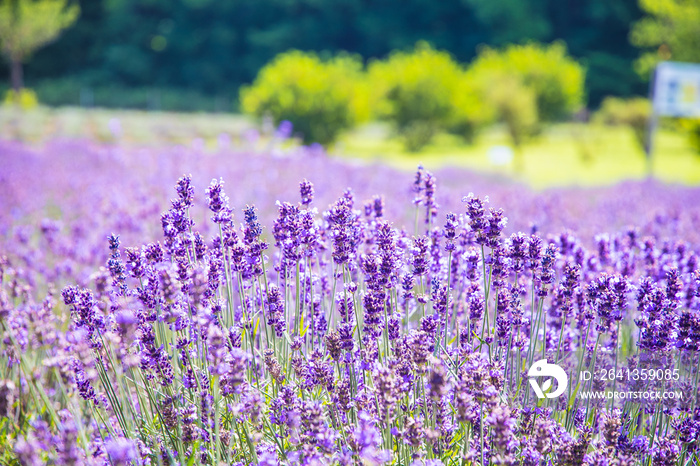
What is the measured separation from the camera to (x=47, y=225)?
3.50 meters

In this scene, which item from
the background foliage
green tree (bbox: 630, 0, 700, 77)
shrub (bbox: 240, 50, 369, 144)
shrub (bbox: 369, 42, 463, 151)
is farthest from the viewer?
the background foliage

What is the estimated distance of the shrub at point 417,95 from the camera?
20859 mm

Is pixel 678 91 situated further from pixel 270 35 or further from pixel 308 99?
pixel 270 35

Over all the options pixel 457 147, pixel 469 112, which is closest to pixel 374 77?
pixel 469 112

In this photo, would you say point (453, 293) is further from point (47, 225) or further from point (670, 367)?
point (47, 225)

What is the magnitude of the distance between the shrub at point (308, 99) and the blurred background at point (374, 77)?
43mm

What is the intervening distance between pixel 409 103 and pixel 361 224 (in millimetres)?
19482

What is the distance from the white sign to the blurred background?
3.42 metres

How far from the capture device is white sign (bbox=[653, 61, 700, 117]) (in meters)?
11.0

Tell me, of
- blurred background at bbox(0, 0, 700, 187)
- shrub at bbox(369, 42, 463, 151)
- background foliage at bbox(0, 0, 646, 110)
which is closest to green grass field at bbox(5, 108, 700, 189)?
blurred background at bbox(0, 0, 700, 187)

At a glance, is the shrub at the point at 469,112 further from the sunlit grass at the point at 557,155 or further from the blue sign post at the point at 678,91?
the blue sign post at the point at 678,91

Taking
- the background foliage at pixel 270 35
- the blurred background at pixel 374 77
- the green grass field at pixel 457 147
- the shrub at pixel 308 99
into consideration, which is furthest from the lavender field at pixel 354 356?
the background foliage at pixel 270 35

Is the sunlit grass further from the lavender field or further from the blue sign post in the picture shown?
the lavender field

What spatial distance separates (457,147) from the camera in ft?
76.1
